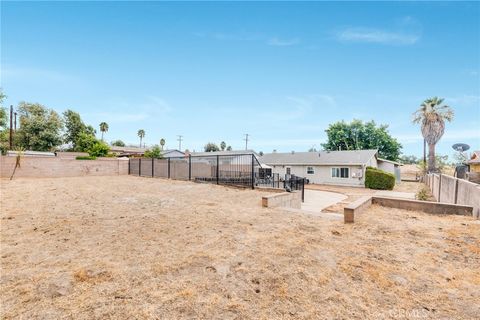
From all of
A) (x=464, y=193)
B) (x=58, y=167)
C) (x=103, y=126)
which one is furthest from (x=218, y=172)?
(x=103, y=126)

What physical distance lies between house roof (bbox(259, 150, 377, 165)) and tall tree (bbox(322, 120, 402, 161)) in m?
13.8

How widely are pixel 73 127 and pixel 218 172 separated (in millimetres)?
37799

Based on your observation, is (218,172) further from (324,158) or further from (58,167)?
(324,158)

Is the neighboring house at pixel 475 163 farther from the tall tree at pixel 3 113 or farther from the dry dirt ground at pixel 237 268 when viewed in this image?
the tall tree at pixel 3 113

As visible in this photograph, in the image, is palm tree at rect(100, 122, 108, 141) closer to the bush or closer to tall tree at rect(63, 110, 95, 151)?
tall tree at rect(63, 110, 95, 151)

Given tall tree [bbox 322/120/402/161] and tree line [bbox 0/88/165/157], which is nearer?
tree line [bbox 0/88/165/157]

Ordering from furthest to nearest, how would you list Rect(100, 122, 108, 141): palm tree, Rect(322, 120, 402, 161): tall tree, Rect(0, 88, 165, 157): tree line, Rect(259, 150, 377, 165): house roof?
1. Rect(100, 122, 108, 141): palm tree
2. Rect(322, 120, 402, 161): tall tree
3. Rect(0, 88, 165, 157): tree line
4. Rect(259, 150, 377, 165): house roof

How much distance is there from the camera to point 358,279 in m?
2.97

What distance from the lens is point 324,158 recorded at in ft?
84.9

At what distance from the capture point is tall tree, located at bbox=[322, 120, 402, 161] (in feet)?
121

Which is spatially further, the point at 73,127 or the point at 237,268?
the point at 73,127

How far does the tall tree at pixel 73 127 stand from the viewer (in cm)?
3744

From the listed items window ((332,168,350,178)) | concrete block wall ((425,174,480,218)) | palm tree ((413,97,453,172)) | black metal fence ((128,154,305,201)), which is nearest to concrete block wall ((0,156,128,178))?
black metal fence ((128,154,305,201))

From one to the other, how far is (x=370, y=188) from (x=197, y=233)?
21305 mm
